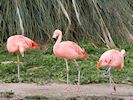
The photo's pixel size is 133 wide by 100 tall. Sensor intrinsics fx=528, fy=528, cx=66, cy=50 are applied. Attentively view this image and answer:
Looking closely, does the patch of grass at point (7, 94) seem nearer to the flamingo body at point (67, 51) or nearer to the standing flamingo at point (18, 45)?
the flamingo body at point (67, 51)

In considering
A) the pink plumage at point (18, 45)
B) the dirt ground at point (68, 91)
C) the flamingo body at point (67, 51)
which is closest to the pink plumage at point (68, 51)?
the flamingo body at point (67, 51)

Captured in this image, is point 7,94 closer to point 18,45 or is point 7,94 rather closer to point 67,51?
point 67,51

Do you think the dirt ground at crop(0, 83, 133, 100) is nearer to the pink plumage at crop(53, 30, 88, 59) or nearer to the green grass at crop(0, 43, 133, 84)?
the green grass at crop(0, 43, 133, 84)

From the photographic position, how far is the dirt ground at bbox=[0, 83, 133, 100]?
7.04m

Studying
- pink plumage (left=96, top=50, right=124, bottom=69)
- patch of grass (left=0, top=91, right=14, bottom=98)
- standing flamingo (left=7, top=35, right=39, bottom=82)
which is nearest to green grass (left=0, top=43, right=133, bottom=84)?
standing flamingo (left=7, top=35, right=39, bottom=82)

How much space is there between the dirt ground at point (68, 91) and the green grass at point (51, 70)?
0.25 m

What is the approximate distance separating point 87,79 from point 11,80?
118 centimetres

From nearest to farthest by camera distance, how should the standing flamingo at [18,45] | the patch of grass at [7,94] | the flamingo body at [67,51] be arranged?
the patch of grass at [7,94] < the flamingo body at [67,51] < the standing flamingo at [18,45]

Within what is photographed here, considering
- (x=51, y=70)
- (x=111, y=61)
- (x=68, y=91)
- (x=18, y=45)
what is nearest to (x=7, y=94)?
(x=68, y=91)

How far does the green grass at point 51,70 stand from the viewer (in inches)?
325

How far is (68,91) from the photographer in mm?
7465

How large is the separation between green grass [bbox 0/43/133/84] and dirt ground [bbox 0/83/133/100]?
249mm

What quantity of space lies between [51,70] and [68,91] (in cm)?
152

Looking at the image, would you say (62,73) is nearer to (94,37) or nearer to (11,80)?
(11,80)
